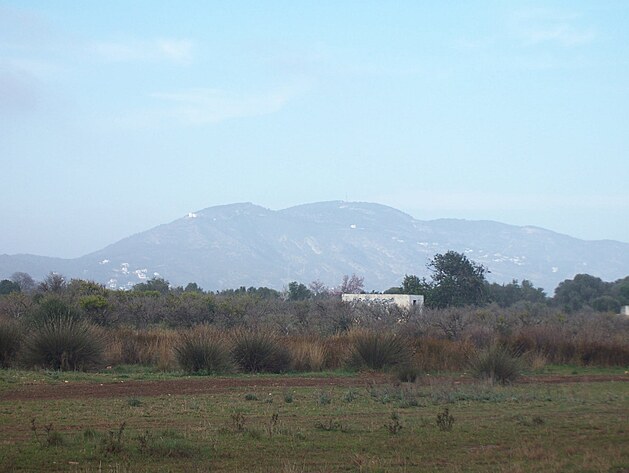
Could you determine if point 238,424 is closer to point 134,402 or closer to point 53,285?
point 134,402

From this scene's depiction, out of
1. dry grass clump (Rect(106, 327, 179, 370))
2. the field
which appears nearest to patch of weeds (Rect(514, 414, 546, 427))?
the field

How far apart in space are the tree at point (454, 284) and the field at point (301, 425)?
46341mm

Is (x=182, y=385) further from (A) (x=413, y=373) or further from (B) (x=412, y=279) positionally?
(B) (x=412, y=279)

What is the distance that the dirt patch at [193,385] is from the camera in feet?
64.5

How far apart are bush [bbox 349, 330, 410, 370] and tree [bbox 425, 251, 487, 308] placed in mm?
42441

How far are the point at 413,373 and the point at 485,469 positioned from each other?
13.1 m

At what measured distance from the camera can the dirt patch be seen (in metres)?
19.6

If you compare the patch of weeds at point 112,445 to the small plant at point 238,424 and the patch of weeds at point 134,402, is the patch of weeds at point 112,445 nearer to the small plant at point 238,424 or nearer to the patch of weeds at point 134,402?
the small plant at point 238,424

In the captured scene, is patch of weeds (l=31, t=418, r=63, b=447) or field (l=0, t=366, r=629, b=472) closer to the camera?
field (l=0, t=366, r=629, b=472)

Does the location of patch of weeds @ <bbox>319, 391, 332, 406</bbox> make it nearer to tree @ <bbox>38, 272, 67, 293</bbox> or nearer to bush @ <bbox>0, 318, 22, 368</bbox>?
bush @ <bbox>0, 318, 22, 368</bbox>

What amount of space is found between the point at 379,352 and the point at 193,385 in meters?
7.66

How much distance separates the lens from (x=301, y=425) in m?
15.4

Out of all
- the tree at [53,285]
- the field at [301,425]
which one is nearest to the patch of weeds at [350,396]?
the field at [301,425]

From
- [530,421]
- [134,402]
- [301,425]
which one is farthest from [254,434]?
[530,421]
